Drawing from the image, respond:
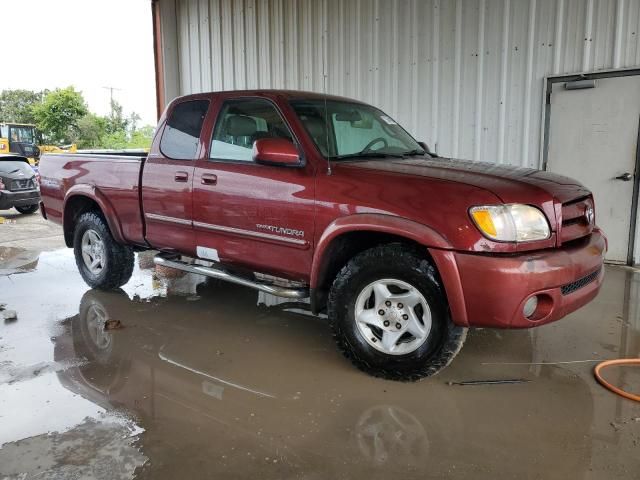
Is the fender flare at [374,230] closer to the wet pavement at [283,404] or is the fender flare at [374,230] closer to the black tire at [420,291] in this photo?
the black tire at [420,291]

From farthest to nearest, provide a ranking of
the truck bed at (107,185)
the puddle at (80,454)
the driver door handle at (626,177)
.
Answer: the driver door handle at (626,177) → the truck bed at (107,185) → the puddle at (80,454)

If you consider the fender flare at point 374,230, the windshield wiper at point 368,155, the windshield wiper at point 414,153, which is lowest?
the fender flare at point 374,230

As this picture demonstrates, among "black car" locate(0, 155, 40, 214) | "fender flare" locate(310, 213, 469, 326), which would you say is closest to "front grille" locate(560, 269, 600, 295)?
"fender flare" locate(310, 213, 469, 326)

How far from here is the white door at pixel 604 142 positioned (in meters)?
6.17

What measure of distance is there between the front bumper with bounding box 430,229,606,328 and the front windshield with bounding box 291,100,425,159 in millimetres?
1180

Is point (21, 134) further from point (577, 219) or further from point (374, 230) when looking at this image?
point (577, 219)

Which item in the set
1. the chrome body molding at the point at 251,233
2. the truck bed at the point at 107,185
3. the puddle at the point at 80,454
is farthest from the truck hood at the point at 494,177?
the truck bed at the point at 107,185

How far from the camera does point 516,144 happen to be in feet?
22.6

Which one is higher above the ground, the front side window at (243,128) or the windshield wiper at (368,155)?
the front side window at (243,128)

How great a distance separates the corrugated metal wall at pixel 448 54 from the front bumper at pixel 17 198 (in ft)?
19.6

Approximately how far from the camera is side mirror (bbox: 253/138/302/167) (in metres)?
3.47

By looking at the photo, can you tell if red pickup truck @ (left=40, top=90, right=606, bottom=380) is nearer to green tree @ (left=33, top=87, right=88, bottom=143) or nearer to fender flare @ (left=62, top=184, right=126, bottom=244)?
fender flare @ (left=62, top=184, right=126, bottom=244)

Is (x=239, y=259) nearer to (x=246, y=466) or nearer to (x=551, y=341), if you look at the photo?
(x=246, y=466)

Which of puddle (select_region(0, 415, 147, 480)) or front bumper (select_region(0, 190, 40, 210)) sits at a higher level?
front bumper (select_region(0, 190, 40, 210))
